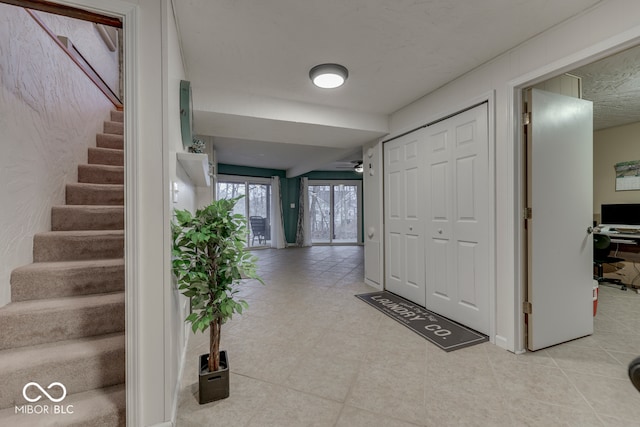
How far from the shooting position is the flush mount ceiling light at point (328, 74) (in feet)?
7.93

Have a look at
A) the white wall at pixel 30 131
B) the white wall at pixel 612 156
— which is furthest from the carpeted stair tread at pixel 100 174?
the white wall at pixel 612 156

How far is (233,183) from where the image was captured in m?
8.09

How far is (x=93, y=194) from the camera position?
94.1 inches

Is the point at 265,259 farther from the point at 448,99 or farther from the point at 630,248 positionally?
the point at 630,248

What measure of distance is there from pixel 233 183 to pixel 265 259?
104 inches

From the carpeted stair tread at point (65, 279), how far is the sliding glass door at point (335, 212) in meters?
7.52

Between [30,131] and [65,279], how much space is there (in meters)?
1.00

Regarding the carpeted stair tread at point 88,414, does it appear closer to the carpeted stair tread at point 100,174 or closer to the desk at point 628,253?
the carpeted stair tread at point 100,174

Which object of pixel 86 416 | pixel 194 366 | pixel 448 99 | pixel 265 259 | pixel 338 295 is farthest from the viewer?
pixel 265 259

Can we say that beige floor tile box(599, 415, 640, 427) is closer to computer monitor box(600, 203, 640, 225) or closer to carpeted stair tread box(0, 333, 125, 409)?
carpeted stair tread box(0, 333, 125, 409)

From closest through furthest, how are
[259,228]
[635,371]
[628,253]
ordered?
[635,371] < [628,253] < [259,228]

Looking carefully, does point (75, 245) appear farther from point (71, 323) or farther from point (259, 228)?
point (259, 228)

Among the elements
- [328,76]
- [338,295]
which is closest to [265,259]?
[338,295]

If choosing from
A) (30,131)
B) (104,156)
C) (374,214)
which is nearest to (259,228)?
(374,214)
